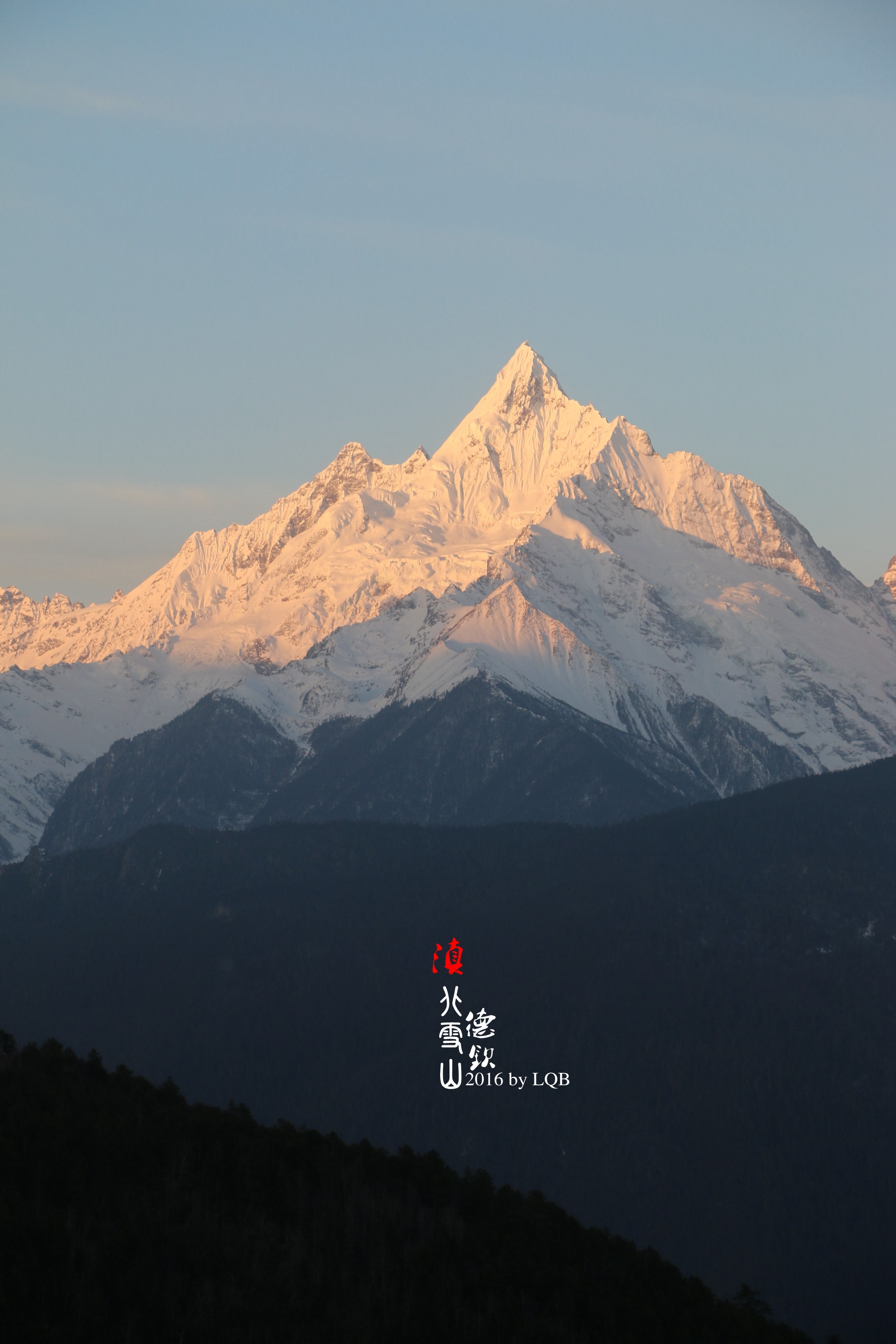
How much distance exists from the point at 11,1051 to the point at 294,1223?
37104 millimetres

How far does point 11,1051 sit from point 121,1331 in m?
48.8

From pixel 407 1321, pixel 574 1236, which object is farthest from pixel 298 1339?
pixel 574 1236

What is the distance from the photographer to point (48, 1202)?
142 metres

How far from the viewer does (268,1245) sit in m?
144

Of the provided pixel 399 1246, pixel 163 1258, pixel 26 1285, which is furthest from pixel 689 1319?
pixel 26 1285

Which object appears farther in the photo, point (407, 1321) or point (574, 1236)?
point (574, 1236)

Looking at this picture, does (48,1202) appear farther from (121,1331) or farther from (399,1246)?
(399,1246)

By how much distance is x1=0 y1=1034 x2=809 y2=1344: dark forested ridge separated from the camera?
438 ft

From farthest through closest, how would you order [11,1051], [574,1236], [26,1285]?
[11,1051] < [574,1236] < [26,1285]

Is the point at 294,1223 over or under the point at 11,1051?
under

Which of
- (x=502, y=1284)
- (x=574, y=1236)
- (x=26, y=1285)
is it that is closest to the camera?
(x=26, y=1285)

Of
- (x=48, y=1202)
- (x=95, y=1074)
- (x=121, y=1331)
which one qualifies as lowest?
(x=121, y=1331)

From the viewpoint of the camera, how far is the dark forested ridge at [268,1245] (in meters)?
133

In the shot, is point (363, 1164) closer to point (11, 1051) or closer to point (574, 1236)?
point (574, 1236)
